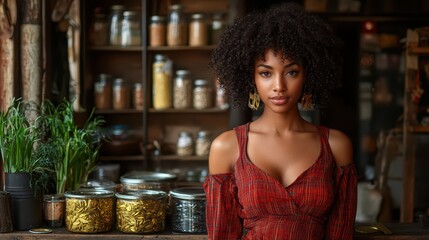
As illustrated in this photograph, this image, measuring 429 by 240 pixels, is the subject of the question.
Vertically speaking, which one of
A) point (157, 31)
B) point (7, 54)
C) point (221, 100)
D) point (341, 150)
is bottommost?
point (341, 150)

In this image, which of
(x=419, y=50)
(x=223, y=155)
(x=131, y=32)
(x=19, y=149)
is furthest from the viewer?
(x=131, y=32)

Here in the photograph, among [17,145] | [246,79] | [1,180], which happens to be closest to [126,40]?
[1,180]

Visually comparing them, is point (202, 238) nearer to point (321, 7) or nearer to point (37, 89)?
point (37, 89)

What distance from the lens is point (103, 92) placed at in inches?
205

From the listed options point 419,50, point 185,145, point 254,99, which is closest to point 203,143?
point 185,145

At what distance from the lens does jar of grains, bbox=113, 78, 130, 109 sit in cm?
521

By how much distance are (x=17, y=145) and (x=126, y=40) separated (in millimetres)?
2804

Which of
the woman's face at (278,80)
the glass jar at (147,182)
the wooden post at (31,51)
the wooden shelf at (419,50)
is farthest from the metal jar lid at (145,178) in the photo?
the wooden shelf at (419,50)

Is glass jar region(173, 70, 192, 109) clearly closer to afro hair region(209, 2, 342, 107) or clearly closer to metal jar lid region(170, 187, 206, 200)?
metal jar lid region(170, 187, 206, 200)

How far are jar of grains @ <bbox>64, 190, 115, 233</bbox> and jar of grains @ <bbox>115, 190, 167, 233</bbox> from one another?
0.05 metres

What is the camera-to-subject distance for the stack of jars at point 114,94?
5211 millimetres

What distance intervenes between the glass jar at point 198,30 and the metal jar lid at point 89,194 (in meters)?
2.78

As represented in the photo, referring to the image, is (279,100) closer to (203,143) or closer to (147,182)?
(147,182)

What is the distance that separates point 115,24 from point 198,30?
0.64 metres
